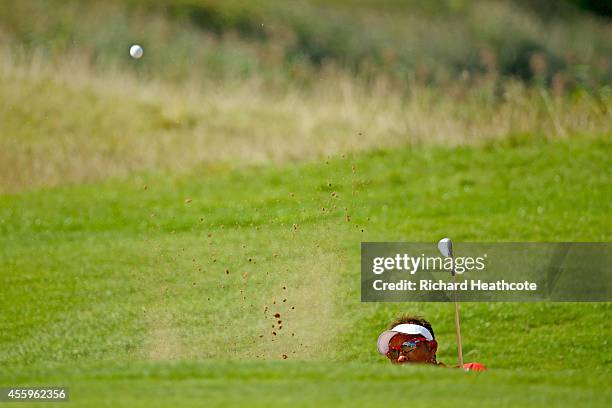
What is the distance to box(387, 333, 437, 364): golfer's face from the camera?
8.27 metres

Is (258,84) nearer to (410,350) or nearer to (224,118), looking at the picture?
(224,118)

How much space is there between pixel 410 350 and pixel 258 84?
15.1 meters

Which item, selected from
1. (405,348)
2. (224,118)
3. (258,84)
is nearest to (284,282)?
(405,348)

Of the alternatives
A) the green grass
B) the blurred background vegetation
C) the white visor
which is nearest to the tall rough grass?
the blurred background vegetation

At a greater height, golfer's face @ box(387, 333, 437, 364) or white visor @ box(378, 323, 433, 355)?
white visor @ box(378, 323, 433, 355)

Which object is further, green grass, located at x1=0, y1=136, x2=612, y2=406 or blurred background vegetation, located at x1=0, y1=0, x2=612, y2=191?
blurred background vegetation, located at x1=0, y1=0, x2=612, y2=191

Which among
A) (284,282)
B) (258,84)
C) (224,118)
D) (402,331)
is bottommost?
(402,331)

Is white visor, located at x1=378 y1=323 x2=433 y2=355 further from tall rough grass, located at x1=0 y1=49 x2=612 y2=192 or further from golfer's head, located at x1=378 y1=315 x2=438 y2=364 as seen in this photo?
tall rough grass, located at x1=0 y1=49 x2=612 y2=192

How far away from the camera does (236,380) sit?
702 centimetres

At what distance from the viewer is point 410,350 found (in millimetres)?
8336

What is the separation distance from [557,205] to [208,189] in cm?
492

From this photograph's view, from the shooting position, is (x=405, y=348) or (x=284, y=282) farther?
(x=284, y=282)

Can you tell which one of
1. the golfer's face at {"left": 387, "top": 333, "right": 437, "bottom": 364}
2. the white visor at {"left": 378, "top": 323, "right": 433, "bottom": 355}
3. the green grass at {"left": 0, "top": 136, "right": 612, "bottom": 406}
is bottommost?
the golfer's face at {"left": 387, "top": 333, "right": 437, "bottom": 364}

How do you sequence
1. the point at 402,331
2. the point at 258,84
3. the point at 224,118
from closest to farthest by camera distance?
the point at 402,331
the point at 224,118
the point at 258,84
